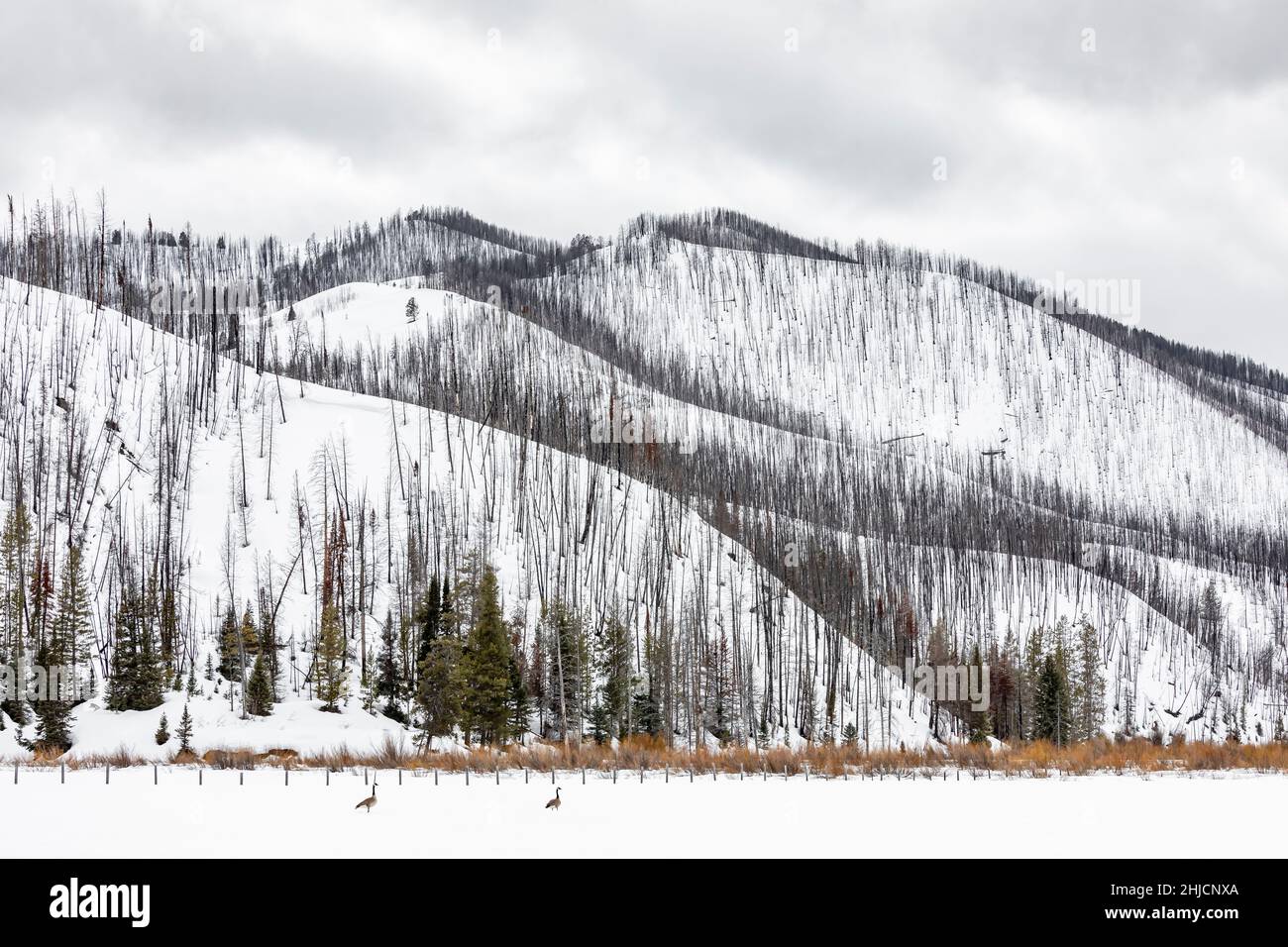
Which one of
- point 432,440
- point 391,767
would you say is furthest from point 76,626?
point 432,440

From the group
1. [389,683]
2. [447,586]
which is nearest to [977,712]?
[447,586]

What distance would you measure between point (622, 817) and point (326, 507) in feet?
177

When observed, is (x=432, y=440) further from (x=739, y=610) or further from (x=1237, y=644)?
(x=1237, y=644)

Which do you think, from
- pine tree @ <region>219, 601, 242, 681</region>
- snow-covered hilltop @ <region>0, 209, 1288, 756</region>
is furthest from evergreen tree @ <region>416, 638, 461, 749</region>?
pine tree @ <region>219, 601, 242, 681</region>

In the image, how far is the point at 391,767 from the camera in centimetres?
2875

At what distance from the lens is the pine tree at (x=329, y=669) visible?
2019 inches

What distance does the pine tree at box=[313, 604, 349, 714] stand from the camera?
5128 centimetres

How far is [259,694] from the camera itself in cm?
5041

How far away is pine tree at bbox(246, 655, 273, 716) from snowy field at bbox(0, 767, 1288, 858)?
2342 cm

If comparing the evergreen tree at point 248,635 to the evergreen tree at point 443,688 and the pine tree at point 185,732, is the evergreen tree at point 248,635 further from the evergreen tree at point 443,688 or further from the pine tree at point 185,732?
the evergreen tree at point 443,688

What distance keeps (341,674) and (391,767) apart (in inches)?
1035

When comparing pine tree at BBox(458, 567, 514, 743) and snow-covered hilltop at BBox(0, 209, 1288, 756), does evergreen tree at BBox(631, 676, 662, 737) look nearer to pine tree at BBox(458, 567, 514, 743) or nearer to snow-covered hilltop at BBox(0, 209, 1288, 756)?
snow-covered hilltop at BBox(0, 209, 1288, 756)

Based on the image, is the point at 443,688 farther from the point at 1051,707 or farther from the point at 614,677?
the point at 1051,707
